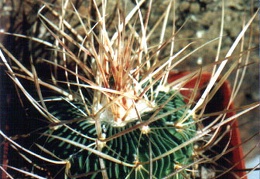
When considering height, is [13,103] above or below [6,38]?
below

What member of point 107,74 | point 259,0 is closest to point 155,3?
point 259,0

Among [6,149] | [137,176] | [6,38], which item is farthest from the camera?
[6,38]

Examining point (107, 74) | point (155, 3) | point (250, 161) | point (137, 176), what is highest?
point (155, 3)

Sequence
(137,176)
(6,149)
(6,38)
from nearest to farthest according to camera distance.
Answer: (137,176) → (6,149) → (6,38)

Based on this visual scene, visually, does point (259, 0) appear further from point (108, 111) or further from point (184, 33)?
→ point (108, 111)

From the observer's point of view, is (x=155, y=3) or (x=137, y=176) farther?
(x=155, y=3)

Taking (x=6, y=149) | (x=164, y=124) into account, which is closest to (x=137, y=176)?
(x=164, y=124)

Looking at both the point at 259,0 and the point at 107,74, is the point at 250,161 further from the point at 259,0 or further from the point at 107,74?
the point at 107,74
